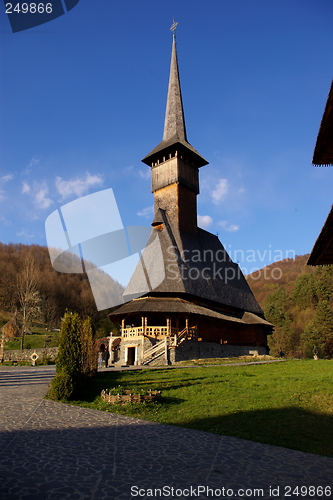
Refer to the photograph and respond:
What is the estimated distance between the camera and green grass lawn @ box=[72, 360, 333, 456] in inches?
294

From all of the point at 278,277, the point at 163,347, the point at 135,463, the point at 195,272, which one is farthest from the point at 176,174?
the point at 278,277

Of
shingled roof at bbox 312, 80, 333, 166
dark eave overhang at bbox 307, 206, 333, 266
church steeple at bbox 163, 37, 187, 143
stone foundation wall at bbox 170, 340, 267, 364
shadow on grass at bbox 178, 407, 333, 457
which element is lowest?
shadow on grass at bbox 178, 407, 333, 457

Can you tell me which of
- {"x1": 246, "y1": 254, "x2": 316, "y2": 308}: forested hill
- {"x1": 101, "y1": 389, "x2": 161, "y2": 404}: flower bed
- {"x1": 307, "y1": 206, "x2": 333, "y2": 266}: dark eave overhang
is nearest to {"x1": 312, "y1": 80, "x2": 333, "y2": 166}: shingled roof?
{"x1": 307, "y1": 206, "x2": 333, "y2": 266}: dark eave overhang

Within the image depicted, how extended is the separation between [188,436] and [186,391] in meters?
4.75

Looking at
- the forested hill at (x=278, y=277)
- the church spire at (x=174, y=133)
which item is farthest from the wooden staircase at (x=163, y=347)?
the forested hill at (x=278, y=277)

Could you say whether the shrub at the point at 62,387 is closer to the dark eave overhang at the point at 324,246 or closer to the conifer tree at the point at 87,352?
the conifer tree at the point at 87,352

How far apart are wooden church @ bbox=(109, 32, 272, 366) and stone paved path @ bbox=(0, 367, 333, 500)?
15.6 m

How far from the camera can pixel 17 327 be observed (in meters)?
43.8

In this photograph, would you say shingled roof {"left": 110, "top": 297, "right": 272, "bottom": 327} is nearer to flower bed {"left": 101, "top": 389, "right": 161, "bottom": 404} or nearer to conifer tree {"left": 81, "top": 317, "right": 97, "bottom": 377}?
conifer tree {"left": 81, "top": 317, "right": 97, "bottom": 377}

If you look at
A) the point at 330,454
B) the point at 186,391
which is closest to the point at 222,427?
the point at 330,454

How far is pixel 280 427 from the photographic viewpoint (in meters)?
7.83

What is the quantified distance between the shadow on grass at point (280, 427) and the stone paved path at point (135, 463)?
1.21 ft

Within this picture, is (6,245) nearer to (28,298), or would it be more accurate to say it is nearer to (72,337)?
(28,298)

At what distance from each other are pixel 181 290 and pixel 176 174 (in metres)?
11.2
